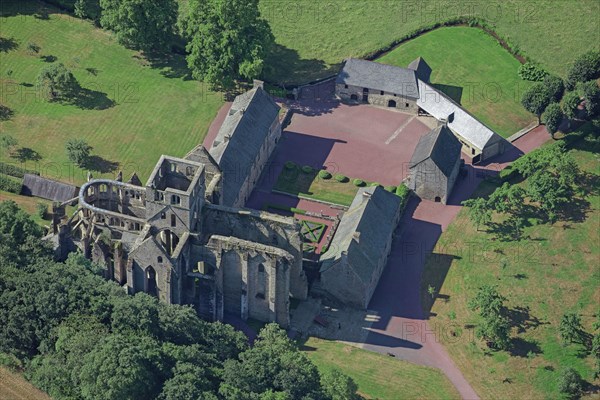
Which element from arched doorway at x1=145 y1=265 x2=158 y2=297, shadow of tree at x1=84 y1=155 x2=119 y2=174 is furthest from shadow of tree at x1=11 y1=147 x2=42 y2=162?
arched doorway at x1=145 y1=265 x2=158 y2=297

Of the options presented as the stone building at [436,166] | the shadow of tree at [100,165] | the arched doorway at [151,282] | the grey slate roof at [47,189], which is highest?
the stone building at [436,166]

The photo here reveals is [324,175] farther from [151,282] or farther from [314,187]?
[151,282]

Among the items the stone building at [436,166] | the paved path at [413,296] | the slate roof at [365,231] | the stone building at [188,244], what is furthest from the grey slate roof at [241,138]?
the paved path at [413,296]

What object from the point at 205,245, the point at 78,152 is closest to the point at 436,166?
the point at 205,245

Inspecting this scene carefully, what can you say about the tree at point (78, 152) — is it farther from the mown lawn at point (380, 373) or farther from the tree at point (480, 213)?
the tree at point (480, 213)

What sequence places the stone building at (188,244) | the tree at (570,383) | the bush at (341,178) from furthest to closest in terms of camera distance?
the bush at (341,178) < the stone building at (188,244) < the tree at (570,383)

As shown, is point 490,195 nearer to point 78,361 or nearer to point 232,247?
point 232,247

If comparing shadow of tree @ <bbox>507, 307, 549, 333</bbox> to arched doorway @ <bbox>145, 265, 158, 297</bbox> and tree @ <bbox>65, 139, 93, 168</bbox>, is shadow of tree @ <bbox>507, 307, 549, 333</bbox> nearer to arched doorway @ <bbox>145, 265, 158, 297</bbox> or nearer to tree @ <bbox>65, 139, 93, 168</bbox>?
arched doorway @ <bbox>145, 265, 158, 297</bbox>
